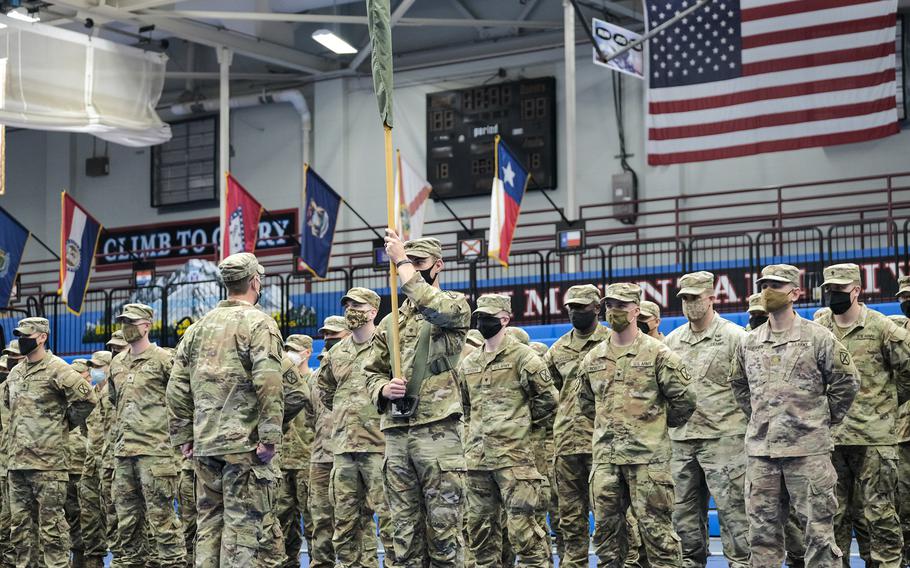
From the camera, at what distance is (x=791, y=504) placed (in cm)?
809

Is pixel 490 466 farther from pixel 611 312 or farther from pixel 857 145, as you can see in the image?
pixel 857 145

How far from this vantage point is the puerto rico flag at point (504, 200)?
1773 cm

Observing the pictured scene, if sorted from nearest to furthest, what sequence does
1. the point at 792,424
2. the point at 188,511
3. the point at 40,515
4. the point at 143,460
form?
1. the point at 792,424
2. the point at 143,460
3. the point at 40,515
4. the point at 188,511

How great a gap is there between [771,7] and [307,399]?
41.5ft

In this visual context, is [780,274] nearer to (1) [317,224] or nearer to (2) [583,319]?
(2) [583,319]

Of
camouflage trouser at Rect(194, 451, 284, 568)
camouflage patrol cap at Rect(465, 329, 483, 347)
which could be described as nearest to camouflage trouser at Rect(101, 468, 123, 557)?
camouflage patrol cap at Rect(465, 329, 483, 347)

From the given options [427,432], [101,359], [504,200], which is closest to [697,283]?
[427,432]

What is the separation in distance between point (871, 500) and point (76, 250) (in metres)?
14.9

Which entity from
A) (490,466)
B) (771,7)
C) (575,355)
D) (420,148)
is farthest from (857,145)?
(490,466)

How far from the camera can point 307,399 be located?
8789mm

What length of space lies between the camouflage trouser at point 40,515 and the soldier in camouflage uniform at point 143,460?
28.1 inches

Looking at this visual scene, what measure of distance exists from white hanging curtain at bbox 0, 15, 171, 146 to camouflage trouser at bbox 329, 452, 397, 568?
11.8 m

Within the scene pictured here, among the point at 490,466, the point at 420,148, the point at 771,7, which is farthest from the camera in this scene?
the point at 420,148

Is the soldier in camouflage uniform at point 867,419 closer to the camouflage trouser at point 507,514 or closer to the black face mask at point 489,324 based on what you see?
the camouflage trouser at point 507,514
